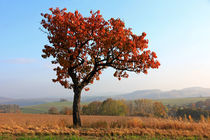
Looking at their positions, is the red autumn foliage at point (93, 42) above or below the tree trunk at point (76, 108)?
above

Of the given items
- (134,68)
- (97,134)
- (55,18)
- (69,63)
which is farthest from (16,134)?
(134,68)

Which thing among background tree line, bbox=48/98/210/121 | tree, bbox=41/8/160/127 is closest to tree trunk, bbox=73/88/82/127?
tree, bbox=41/8/160/127

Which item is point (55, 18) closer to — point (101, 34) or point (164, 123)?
point (101, 34)

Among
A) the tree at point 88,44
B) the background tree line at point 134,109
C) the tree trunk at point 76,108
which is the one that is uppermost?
the tree at point 88,44

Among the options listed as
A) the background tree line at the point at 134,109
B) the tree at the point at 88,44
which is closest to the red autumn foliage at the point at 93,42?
the tree at the point at 88,44

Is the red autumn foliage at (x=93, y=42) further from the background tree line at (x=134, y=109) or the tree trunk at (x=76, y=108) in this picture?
the background tree line at (x=134, y=109)

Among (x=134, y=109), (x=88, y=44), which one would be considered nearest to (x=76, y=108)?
(x=88, y=44)

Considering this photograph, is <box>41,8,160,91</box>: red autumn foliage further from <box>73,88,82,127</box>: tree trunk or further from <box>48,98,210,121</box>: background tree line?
<box>48,98,210,121</box>: background tree line

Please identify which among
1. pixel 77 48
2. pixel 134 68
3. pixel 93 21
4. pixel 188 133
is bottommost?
pixel 188 133

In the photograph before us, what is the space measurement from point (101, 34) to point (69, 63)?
357cm

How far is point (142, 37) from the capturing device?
605 inches

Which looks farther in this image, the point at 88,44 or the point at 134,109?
the point at 134,109

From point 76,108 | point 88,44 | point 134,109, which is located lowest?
point 134,109

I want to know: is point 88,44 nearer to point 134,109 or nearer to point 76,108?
point 76,108
